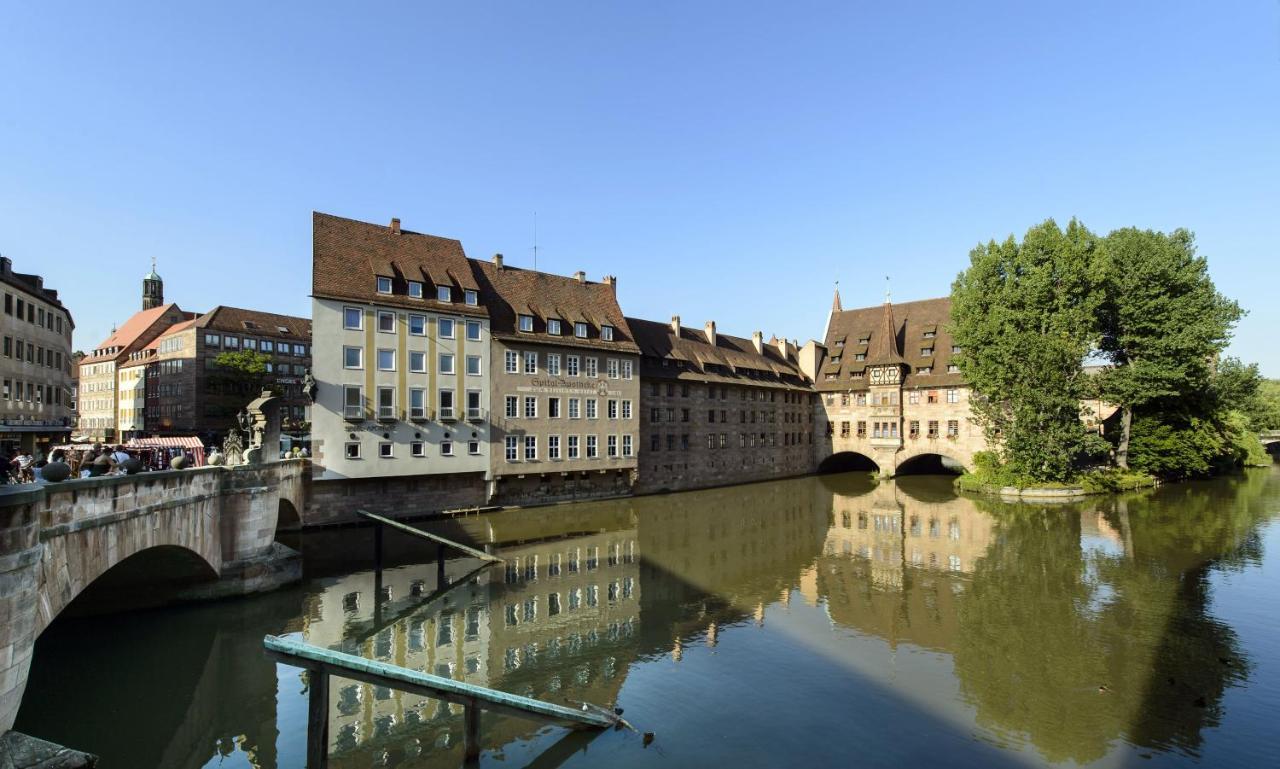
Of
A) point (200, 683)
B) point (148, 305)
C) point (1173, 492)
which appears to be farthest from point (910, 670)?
point (148, 305)

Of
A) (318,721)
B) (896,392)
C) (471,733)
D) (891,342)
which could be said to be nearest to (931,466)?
(896,392)

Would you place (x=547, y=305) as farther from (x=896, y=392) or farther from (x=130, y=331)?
(x=130, y=331)

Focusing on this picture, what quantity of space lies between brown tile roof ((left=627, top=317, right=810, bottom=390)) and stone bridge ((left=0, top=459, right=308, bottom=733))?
98.8 feet

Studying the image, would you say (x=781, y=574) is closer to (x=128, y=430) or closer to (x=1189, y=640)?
(x=1189, y=640)

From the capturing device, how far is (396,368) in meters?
35.3

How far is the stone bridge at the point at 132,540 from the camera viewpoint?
9.02 metres

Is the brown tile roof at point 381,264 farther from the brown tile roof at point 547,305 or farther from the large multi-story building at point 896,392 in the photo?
the large multi-story building at point 896,392

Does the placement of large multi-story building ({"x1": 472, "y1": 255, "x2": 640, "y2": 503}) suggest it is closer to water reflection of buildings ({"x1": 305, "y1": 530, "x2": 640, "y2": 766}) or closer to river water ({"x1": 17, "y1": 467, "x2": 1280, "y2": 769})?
river water ({"x1": 17, "y1": 467, "x2": 1280, "y2": 769})

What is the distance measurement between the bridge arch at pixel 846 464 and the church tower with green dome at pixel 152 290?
101m

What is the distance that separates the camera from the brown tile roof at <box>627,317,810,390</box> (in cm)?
5300

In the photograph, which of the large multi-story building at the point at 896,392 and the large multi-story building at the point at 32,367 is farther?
the large multi-story building at the point at 896,392

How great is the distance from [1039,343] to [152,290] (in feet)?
383

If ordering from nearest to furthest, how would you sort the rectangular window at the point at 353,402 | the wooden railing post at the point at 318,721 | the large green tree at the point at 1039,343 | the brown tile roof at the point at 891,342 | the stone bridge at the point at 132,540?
1. the stone bridge at the point at 132,540
2. the wooden railing post at the point at 318,721
3. the rectangular window at the point at 353,402
4. the large green tree at the point at 1039,343
5. the brown tile roof at the point at 891,342

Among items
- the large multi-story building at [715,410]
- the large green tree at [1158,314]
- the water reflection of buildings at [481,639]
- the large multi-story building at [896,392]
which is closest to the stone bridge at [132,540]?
the water reflection of buildings at [481,639]
